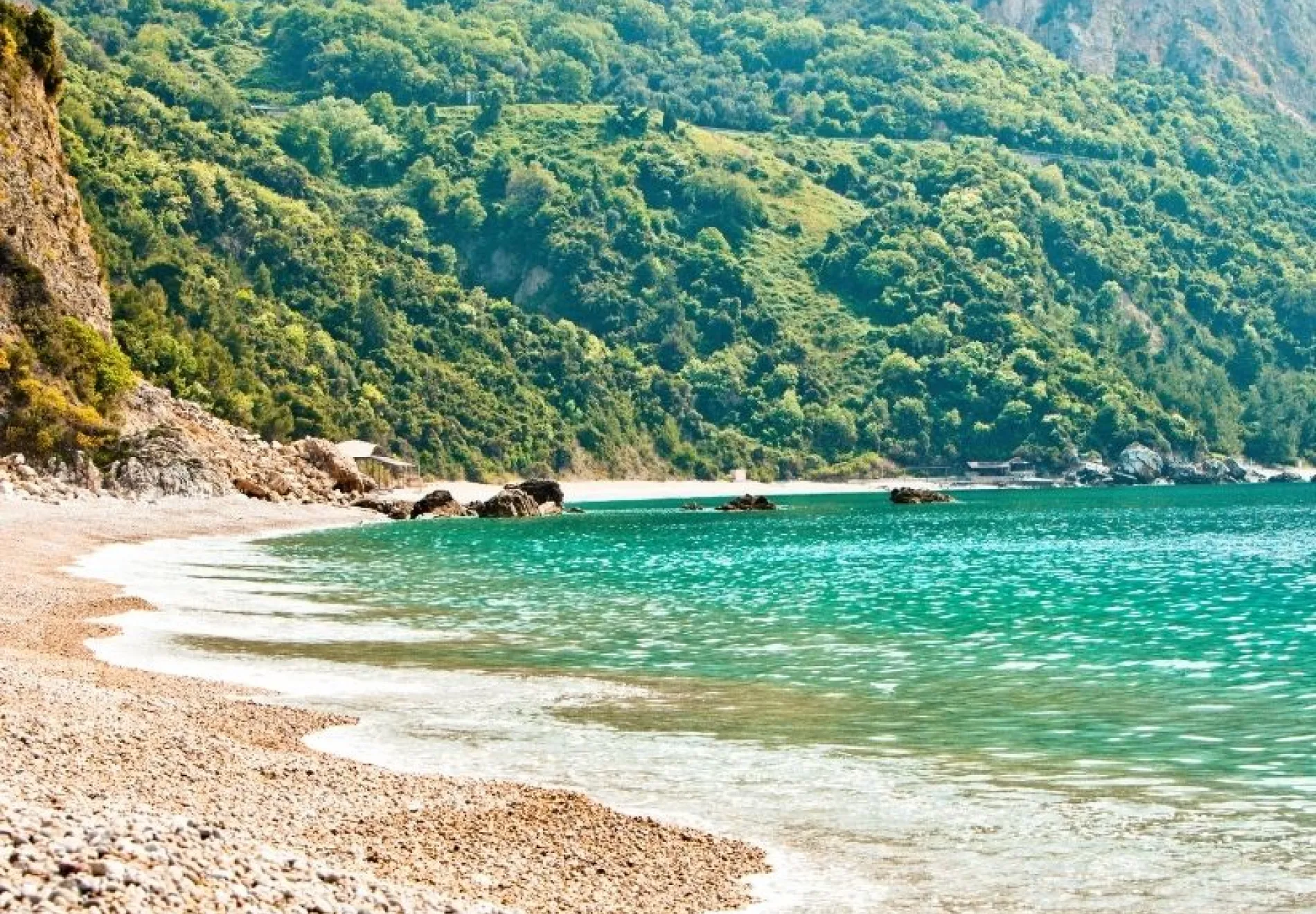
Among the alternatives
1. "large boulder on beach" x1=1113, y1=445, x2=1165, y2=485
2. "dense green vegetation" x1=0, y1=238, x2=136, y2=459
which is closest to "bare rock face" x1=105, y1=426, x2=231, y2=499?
"dense green vegetation" x1=0, y1=238, x2=136, y2=459

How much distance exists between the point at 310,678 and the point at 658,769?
8.17 meters

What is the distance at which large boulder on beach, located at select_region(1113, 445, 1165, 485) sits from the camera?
559 feet

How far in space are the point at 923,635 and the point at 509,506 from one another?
223 ft

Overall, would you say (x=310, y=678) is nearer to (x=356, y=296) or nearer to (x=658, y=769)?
(x=658, y=769)

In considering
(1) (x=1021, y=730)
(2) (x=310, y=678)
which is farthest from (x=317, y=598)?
(1) (x=1021, y=730)

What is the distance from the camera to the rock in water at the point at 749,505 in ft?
365

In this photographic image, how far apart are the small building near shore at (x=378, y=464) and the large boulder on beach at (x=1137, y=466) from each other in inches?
3175

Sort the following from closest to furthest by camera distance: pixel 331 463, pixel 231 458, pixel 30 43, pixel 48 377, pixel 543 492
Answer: pixel 48 377 → pixel 30 43 → pixel 231 458 → pixel 331 463 → pixel 543 492

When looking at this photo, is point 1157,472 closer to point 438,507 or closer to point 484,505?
point 484,505

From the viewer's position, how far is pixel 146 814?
11.2 m

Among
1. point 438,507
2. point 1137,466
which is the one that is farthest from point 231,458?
point 1137,466

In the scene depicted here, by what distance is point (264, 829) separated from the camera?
1277cm

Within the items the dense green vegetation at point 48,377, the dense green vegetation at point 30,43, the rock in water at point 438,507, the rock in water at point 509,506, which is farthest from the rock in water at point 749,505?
the dense green vegetation at point 30,43

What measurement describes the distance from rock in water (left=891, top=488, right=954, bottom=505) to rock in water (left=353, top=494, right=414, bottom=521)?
45.0 meters
